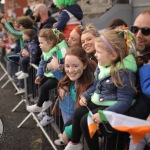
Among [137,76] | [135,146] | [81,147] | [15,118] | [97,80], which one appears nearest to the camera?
[135,146]

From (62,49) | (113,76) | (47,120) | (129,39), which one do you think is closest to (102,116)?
(113,76)

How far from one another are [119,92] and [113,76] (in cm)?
14

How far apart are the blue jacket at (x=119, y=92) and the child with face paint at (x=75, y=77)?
0.52 meters

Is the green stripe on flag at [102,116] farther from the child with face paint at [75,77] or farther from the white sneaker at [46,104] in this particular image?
the white sneaker at [46,104]

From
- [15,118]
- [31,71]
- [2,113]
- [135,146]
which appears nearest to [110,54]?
[135,146]

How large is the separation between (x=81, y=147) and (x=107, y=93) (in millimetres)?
666

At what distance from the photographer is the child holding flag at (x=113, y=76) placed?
7.13 ft

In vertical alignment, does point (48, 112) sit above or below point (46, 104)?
below

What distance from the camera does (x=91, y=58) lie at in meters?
3.21

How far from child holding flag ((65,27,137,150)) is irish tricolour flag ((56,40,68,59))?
1080 millimetres

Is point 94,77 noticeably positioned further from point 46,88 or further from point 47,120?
point 47,120

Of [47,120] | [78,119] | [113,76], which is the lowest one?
[47,120]

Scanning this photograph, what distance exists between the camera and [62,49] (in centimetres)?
350

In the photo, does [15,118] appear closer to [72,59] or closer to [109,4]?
[72,59]
